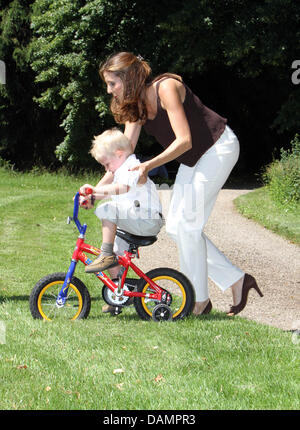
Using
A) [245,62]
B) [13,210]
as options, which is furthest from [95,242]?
[245,62]

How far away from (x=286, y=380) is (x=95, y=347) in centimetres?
139

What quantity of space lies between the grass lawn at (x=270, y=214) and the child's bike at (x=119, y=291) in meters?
5.94

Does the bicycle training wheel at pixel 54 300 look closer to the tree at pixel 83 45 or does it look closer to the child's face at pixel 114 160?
the child's face at pixel 114 160

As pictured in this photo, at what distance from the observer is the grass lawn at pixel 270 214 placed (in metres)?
11.2

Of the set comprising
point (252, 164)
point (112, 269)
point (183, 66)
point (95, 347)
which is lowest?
point (252, 164)

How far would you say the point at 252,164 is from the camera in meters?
24.8

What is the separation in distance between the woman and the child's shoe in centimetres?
54

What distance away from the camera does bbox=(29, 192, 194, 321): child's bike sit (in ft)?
15.4

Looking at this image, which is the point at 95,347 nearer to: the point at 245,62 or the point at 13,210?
the point at 13,210

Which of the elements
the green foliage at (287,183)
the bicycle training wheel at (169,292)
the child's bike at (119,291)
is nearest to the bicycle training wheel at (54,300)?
the child's bike at (119,291)

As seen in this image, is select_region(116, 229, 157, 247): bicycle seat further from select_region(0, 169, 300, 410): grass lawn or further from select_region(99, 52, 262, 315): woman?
select_region(0, 169, 300, 410): grass lawn

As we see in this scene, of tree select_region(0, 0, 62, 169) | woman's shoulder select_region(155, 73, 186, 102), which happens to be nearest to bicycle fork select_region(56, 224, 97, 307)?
woman's shoulder select_region(155, 73, 186, 102)

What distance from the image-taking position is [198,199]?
4.74 m

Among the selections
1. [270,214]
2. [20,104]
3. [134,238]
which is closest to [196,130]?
[134,238]
